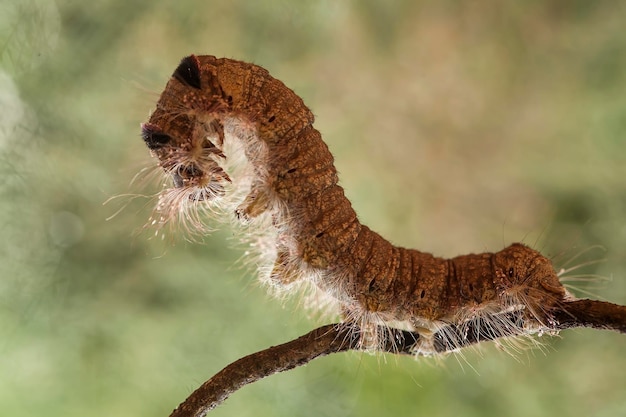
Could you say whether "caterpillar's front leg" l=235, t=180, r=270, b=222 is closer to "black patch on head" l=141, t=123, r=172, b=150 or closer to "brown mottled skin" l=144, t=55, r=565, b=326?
"brown mottled skin" l=144, t=55, r=565, b=326

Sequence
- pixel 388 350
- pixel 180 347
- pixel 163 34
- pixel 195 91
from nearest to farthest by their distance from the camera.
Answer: pixel 195 91
pixel 388 350
pixel 163 34
pixel 180 347

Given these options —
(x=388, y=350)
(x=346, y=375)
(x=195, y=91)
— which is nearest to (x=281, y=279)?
(x=388, y=350)

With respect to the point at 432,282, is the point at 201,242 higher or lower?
higher

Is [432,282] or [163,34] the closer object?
[432,282]

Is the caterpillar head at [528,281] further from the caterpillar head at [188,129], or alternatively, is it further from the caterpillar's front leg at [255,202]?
the caterpillar head at [188,129]

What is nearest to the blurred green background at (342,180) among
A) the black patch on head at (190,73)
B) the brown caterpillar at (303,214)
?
the brown caterpillar at (303,214)

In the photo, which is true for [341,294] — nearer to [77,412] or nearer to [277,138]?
[277,138]
